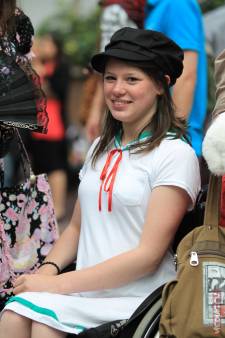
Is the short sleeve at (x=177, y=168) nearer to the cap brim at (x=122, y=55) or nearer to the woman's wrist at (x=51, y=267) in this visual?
the cap brim at (x=122, y=55)

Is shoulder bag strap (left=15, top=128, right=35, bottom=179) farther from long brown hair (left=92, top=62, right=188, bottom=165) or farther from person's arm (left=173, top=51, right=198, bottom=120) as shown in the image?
person's arm (left=173, top=51, right=198, bottom=120)

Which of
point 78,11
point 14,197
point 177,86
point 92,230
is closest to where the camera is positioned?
point 92,230

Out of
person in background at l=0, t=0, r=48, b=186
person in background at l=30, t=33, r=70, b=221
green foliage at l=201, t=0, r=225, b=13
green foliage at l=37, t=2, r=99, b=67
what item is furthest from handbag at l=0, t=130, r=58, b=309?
green foliage at l=37, t=2, r=99, b=67

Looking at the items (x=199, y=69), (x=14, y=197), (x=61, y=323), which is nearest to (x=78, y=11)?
(x=199, y=69)

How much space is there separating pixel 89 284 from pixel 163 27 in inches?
63.9

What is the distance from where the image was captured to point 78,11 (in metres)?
11.9

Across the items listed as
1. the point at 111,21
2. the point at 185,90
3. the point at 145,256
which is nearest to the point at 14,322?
the point at 145,256

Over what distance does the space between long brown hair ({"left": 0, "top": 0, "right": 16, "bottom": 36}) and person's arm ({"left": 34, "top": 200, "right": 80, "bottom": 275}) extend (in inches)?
31.9

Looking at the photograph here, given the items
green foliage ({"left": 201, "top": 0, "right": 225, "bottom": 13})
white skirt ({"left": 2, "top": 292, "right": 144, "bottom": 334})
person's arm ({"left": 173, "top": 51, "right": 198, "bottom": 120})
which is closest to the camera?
white skirt ({"left": 2, "top": 292, "right": 144, "bottom": 334})

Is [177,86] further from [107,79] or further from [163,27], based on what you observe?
[107,79]

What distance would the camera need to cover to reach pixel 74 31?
11484 mm

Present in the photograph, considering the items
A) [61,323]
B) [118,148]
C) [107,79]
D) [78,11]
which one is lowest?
A: [61,323]

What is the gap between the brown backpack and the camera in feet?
9.66

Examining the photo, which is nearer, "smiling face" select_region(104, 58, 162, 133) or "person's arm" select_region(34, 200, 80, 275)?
"smiling face" select_region(104, 58, 162, 133)
